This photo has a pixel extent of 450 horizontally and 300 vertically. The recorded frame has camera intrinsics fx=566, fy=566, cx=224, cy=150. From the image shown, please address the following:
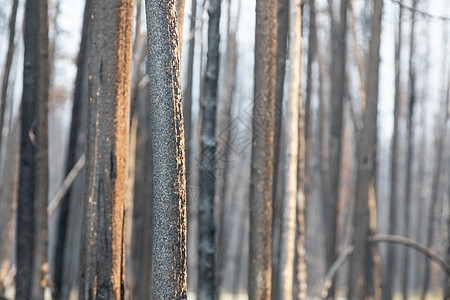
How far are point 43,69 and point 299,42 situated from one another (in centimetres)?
220

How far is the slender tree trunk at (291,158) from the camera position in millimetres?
4773

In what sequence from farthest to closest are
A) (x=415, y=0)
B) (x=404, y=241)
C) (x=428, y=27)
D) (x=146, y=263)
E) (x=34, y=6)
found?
1. (x=428, y=27)
2. (x=415, y=0)
3. (x=146, y=263)
4. (x=404, y=241)
5. (x=34, y=6)

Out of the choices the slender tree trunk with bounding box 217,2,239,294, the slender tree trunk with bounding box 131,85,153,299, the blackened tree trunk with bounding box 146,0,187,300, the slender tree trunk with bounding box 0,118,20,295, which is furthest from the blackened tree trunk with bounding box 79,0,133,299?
the slender tree trunk with bounding box 0,118,20,295

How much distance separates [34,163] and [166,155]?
2.17m

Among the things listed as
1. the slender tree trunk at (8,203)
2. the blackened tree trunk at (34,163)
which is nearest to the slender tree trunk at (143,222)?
the slender tree trunk at (8,203)

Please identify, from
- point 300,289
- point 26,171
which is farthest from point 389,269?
point 26,171

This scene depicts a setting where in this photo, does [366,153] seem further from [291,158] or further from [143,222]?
[143,222]

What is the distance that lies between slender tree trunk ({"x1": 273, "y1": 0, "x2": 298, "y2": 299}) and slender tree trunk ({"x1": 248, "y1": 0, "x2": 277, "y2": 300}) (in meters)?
0.51

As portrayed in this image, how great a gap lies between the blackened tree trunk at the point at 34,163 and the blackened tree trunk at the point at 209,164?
1.29 meters

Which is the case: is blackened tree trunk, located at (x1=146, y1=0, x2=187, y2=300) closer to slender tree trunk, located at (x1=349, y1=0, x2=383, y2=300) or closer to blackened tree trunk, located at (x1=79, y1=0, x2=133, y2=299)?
blackened tree trunk, located at (x1=79, y1=0, x2=133, y2=299)

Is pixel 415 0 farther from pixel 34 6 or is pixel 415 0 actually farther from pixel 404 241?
pixel 34 6

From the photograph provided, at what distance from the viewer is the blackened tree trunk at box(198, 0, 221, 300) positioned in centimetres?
464

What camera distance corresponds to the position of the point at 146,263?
7.68 meters

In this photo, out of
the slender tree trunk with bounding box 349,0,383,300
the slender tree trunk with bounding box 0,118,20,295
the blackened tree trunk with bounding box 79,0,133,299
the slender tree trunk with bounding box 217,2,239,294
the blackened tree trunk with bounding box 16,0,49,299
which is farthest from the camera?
the slender tree trunk with bounding box 0,118,20,295
